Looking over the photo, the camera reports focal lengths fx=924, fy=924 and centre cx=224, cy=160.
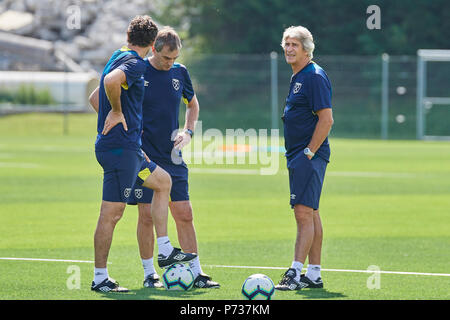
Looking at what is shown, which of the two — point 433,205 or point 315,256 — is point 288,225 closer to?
point 433,205

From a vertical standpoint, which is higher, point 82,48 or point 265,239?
point 82,48

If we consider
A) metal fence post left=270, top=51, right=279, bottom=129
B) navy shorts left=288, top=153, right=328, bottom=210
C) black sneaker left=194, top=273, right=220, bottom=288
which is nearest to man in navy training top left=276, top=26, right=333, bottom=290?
navy shorts left=288, top=153, right=328, bottom=210

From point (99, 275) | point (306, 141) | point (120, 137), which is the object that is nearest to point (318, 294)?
point (306, 141)

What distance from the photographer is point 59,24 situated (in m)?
54.3

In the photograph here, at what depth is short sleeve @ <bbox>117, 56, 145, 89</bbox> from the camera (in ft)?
25.4

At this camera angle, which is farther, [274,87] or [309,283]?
[274,87]

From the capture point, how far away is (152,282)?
8.36 metres

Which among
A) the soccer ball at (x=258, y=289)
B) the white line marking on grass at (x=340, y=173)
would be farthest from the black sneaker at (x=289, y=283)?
the white line marking on grass at (x=340, y=173)

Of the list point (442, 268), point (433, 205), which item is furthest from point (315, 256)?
point (433, 205)

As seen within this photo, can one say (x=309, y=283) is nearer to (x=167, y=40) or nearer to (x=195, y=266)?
(x=195, y=266)

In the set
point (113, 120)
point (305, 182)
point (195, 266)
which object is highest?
point (113, 120)

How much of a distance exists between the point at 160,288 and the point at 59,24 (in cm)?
4781

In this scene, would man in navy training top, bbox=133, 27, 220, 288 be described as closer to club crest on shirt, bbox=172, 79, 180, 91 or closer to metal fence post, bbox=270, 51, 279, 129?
club crest on shirt, bbox=172, 79, 180, 91

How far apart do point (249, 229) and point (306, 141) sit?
4272 mm
